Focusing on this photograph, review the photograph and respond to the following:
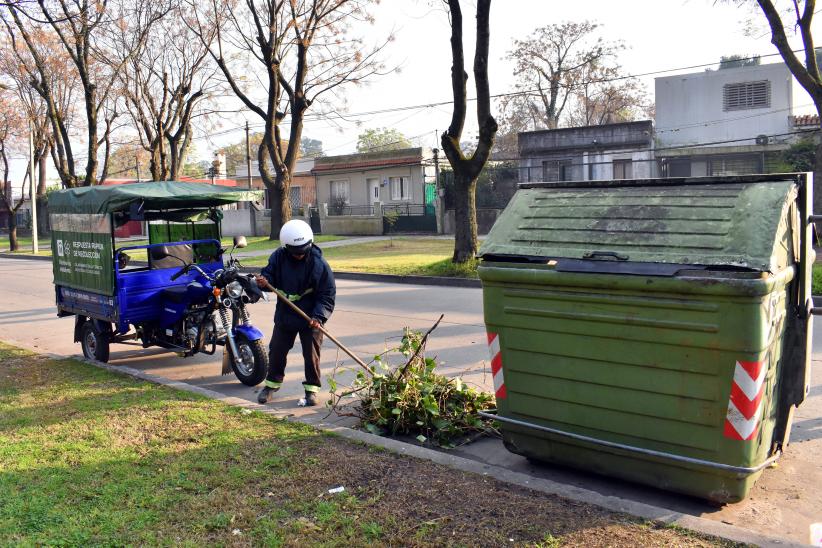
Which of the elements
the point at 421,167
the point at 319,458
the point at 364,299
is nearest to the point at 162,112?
the point at 421,167

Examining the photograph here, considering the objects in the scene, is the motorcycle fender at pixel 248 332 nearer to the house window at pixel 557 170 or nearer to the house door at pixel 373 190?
the house window at pixel 557 170

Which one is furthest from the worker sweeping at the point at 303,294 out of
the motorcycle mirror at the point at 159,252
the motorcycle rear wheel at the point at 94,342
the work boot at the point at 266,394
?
the motorcycle rear wheel at the point at 94,342

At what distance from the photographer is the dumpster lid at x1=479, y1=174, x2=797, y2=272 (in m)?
3.86

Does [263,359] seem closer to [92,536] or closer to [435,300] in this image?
[92,536]

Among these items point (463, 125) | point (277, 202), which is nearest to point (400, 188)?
point (277, 202)

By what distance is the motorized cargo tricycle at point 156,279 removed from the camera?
7.58 metres

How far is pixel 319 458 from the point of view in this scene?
4898 mm

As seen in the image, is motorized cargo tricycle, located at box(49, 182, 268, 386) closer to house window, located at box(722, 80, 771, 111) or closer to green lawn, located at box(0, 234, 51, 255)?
green lawn, located at box(0, 234, 51, 255)

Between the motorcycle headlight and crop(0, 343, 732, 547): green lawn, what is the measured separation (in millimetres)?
1613

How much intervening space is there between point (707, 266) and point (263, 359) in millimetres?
4703

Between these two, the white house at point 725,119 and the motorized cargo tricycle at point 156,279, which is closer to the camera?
the motorized cargo tricycle at point 156,279

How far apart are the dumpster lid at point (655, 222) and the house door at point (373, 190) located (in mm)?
34633

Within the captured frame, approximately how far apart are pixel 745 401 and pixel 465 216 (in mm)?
12996

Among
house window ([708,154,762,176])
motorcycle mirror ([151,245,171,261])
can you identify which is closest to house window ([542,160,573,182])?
house window ([708,154,762,176])
